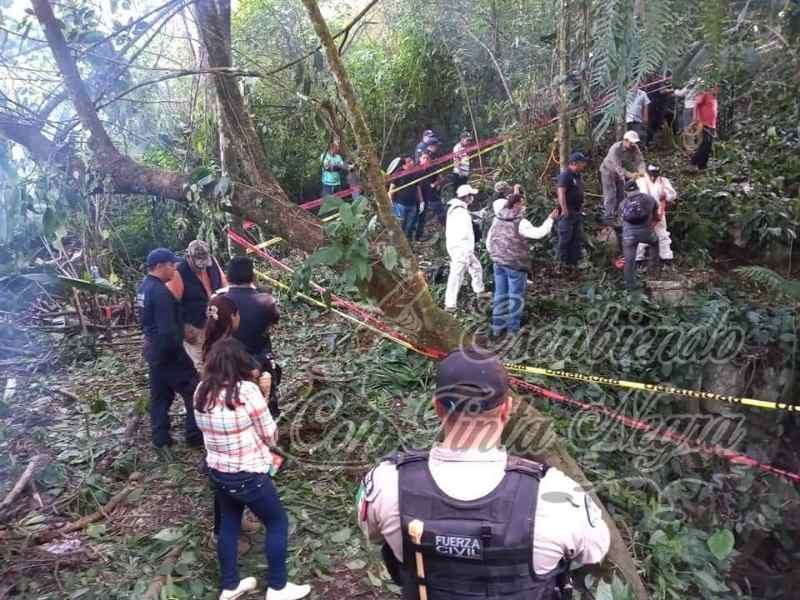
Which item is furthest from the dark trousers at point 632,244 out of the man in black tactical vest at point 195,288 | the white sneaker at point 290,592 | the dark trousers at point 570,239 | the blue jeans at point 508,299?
the white sneaker at point 290,592

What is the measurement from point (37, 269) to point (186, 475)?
1656 millimetres

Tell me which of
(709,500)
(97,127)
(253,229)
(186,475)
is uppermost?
(97,127)

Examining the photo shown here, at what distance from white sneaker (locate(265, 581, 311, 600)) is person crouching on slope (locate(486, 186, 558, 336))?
380cm

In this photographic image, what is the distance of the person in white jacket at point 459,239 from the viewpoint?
670cm

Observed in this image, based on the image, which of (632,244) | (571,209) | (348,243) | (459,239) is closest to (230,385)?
(348,243)

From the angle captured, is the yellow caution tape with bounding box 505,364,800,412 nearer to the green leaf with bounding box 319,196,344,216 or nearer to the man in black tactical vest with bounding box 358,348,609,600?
the green leaf with bounding box 319,196,344,216

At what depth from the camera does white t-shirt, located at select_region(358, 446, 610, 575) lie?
1523 millimetres

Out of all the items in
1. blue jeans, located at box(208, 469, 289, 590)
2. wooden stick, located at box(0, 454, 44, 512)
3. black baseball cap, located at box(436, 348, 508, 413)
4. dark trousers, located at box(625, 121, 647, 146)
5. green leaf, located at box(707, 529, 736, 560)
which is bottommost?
green leaf, located at box(707, 529, 736, 560)

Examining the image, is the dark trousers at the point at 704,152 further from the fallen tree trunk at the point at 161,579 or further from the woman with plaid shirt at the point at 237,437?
the fallen tree trunk at the point at 161,579

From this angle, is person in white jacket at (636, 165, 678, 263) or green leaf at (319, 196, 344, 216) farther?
person in white jacket at (636, 165, 678, 263)

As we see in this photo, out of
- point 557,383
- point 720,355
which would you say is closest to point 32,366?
point 557,383

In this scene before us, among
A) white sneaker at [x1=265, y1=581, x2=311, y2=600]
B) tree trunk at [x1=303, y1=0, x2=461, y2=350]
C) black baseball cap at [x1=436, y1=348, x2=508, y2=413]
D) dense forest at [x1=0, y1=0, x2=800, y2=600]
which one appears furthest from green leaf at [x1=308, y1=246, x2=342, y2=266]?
white sneaker at [x1=265, y1=581, x2=311, y2=600]

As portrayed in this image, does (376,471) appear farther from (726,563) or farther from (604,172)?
(604,172)

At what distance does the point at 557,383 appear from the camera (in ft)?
19.0
